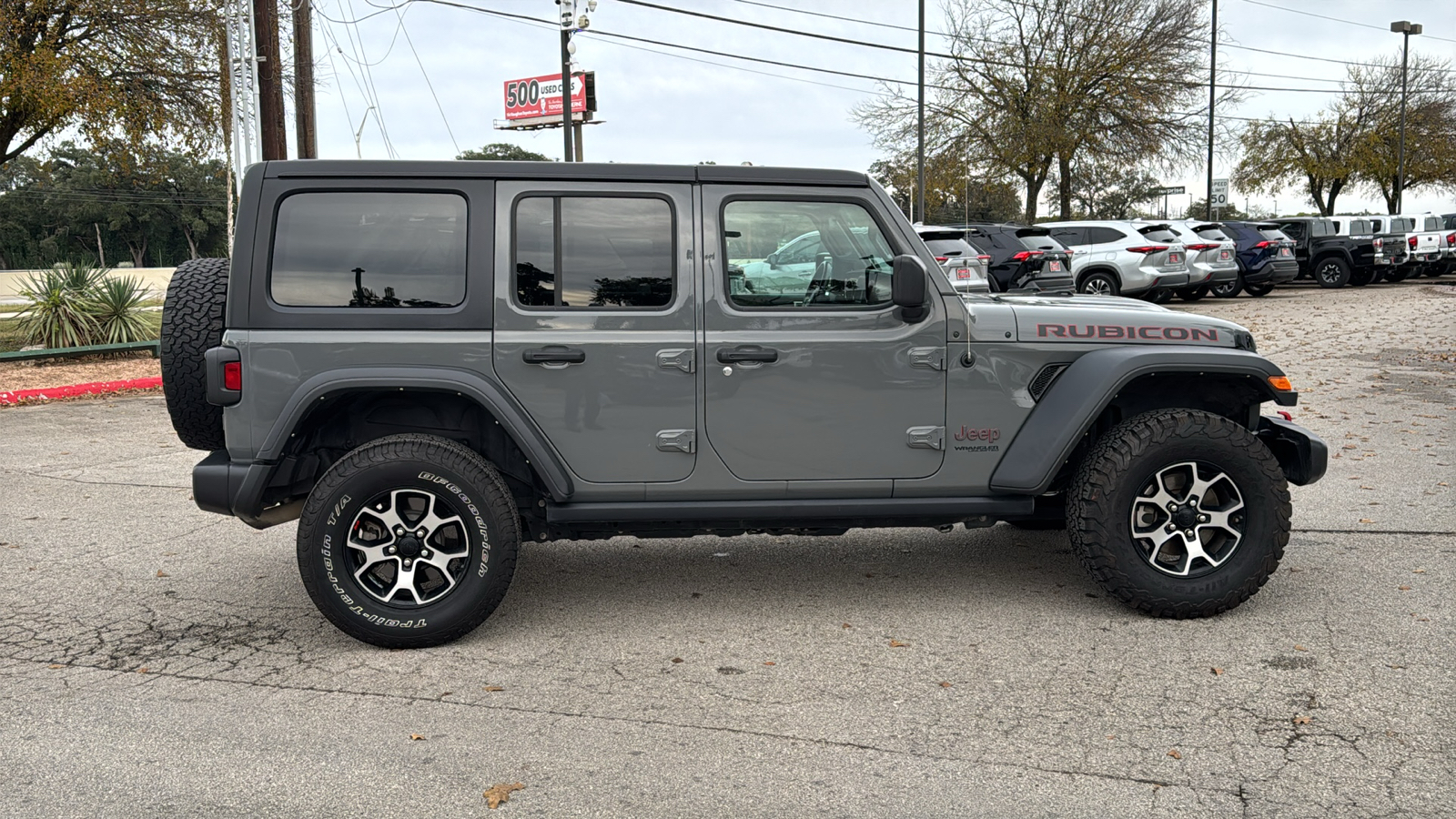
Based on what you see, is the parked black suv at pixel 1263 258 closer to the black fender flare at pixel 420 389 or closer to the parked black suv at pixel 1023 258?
the parked black suv at pixel 1023 258

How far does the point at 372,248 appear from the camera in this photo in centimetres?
468

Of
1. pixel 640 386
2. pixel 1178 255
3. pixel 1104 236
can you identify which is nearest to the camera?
pixel 640 386

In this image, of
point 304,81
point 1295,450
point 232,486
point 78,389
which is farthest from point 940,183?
point 232,486

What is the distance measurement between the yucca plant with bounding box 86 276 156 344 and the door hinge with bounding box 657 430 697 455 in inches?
533

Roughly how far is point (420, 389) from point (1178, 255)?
64.3 ft

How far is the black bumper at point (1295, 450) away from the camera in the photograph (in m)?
5.04

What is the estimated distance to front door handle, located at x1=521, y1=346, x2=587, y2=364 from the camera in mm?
4633

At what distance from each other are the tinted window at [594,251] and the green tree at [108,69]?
13.6 metres

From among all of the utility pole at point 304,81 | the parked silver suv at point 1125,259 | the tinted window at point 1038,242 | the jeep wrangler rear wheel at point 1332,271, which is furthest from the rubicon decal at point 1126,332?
the jeep wrangler rear wheel at point 1332,271

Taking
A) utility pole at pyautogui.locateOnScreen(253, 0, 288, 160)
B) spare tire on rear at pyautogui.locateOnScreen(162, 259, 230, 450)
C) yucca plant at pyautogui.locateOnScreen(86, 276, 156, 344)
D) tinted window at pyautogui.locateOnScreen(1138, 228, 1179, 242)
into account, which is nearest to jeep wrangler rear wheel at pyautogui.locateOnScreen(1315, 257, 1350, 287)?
tinted window at pyautogui.locateOnScreen(1138, 228, 1179, 242)

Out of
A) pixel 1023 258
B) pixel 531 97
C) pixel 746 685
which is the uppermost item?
pixel 531 97

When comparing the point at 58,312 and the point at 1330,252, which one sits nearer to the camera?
the point at 58,312

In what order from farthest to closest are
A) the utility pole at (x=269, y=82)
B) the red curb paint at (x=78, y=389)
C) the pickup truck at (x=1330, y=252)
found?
1. the pickup truck at (x=1330, y=252)
2. the utility pole at (x=269, y=82)
3. the red curb paint at (x=78, y=389)

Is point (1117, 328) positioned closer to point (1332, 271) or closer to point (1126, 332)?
point (1126, 332)
